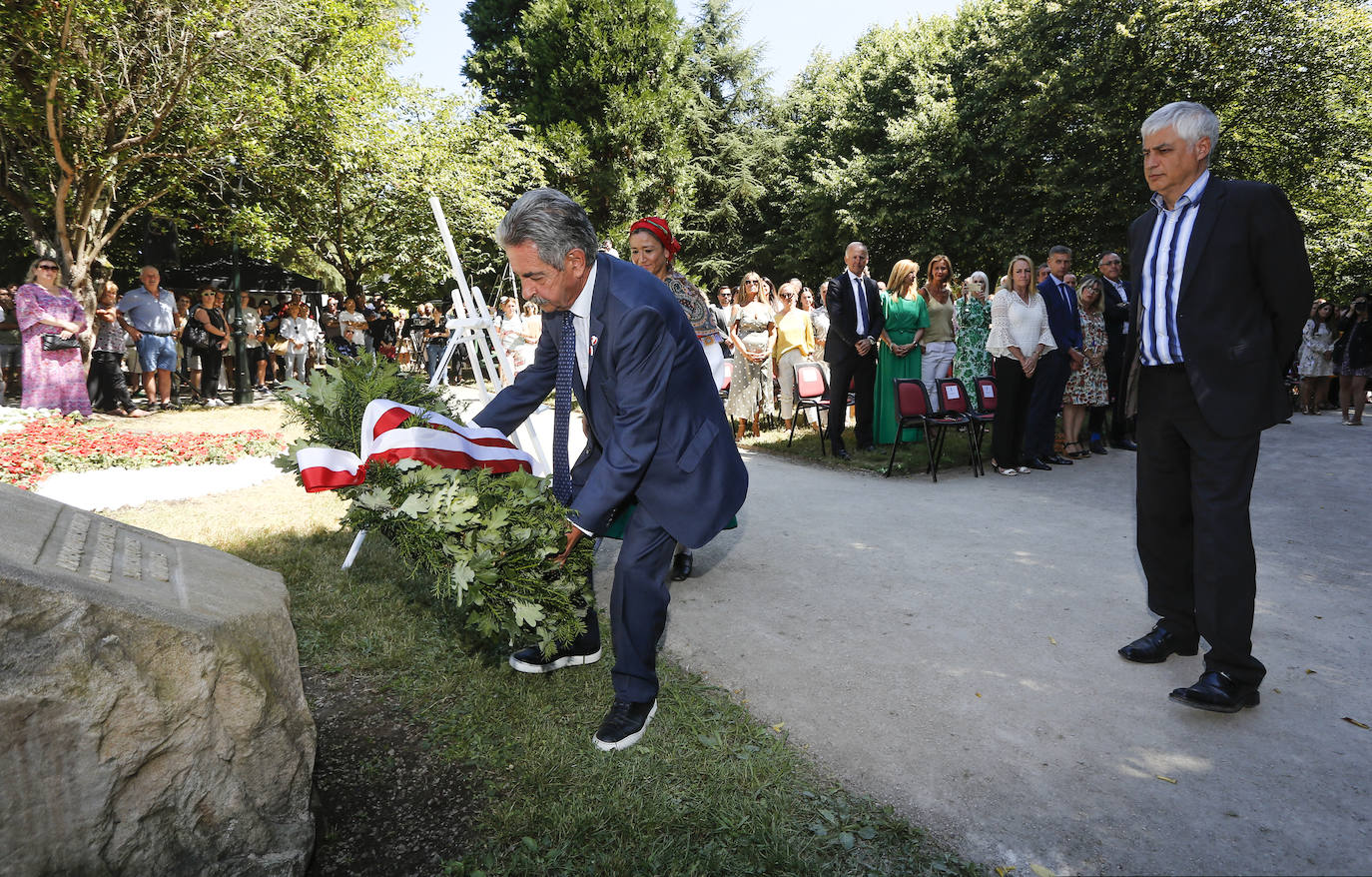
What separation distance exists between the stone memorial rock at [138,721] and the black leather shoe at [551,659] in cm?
134

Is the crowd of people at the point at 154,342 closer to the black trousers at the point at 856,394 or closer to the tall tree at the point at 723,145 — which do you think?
the black trousers at the point at 856,394

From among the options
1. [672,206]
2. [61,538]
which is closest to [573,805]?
[61,538]

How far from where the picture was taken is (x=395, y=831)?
2.82 metres

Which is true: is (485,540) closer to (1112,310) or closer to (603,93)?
(1112,310)

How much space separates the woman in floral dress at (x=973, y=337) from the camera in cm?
991

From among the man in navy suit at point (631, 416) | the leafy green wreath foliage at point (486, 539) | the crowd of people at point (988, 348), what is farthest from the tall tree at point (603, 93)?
the leafy green wreath foliage at point (486, 539)

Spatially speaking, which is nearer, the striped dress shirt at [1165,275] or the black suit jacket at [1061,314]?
the striped dress shirt at [1165,275]

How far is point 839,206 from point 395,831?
95.4 feet

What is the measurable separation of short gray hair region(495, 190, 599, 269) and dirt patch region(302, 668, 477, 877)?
6.57 ft

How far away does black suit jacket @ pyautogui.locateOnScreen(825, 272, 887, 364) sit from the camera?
947 centimetres

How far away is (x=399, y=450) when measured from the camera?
3.04 m

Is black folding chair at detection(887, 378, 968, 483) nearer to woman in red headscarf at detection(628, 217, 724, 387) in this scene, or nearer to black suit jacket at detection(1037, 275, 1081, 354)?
black suit jacket at detection(1037, 275, 1081, 354)

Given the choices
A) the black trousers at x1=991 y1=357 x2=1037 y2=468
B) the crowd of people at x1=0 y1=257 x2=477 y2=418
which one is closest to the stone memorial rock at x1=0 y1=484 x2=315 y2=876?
the crowd of people at x1=0 y1=257 x2=477 y2=418

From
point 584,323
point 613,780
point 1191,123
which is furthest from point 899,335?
point 613,780
